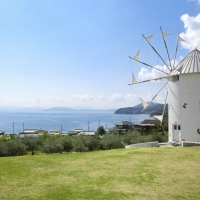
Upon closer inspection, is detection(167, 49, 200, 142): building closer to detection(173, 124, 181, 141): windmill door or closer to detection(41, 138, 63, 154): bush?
detection(173, 124, 181, 141): windmill door

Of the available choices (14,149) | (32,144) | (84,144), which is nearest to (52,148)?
(14,149)

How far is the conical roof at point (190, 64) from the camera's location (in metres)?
20.2

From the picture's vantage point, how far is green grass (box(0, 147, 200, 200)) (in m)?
7.59

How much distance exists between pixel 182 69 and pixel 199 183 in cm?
1392

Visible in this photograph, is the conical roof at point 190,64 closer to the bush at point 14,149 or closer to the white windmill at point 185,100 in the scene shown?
the white windmill at point 185,100

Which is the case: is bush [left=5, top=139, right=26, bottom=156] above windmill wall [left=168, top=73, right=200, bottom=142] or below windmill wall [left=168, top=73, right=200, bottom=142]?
below

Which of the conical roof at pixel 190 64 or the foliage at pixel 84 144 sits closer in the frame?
the conical roof at pixel 190 64

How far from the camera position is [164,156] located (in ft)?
44.4

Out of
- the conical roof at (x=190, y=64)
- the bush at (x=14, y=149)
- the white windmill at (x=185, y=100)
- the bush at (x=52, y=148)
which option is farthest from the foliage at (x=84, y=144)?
the conical roof at (x=190, y=64)

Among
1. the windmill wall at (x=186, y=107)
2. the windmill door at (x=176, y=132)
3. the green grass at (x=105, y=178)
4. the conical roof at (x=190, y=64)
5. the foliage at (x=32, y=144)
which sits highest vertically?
the conical roof at (x=190, y=64)

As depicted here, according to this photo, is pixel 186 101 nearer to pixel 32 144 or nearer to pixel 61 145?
pixel 61 145

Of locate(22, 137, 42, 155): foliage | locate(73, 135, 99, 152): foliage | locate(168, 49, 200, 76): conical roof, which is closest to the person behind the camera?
locate(168, 49, 200, 76): conical roof

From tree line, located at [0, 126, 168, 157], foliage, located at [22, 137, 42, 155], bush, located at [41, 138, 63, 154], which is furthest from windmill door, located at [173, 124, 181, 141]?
foliage, located at [22, 137, 42, 155]

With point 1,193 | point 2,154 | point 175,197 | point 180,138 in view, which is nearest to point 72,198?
point 1,193
